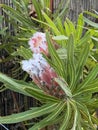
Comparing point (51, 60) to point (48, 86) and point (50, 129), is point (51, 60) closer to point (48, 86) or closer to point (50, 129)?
point (48, 86)

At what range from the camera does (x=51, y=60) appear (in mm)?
1224

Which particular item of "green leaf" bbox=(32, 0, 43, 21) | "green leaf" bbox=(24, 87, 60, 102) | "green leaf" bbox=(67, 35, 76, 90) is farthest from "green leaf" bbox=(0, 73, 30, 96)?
"green leaf" bbox=(32, 0, 43, 21)

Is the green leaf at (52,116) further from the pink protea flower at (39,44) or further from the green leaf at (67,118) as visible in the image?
the pink protea flower at (39,44)

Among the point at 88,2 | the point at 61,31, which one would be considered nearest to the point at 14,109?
the point at 61,31

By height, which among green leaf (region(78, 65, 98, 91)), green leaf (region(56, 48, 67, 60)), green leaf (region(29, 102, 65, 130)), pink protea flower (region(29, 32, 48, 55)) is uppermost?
pink protea flower (region(29, 32, 48, 55))

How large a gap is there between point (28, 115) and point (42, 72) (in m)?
0.16

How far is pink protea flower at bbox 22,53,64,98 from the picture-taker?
3.81 ft

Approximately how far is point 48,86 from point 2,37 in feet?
2.99

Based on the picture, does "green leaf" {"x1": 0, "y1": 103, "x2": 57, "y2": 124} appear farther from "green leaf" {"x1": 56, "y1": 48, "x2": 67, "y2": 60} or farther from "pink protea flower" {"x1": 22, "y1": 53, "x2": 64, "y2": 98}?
"green leaf" {"x1": 56, "y1": 48, "x2": 67, "y2": 60}

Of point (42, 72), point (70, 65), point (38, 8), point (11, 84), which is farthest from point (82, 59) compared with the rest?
point (38, 8)

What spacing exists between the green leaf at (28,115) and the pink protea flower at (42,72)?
0.06 m

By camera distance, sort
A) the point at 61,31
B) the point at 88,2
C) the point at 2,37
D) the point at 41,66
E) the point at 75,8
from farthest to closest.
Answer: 1. the point at 88,2
2. the point at 75,8
3. the point at 2,37
4. the point at 61,31
5. the point at 41,66

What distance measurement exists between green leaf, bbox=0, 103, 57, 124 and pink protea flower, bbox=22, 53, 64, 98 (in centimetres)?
6

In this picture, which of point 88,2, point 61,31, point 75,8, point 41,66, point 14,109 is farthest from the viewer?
point 88,2
